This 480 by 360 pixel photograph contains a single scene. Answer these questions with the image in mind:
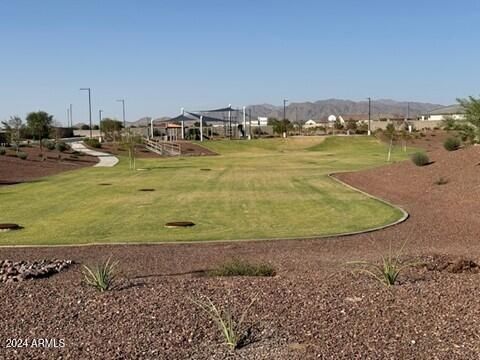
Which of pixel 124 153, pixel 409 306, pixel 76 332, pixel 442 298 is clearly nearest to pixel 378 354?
pixel 409 306

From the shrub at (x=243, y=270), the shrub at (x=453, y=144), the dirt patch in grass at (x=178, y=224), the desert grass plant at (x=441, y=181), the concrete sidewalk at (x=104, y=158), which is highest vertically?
the shrub at (x=453, y=144)

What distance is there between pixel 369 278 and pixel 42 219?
52.3ft

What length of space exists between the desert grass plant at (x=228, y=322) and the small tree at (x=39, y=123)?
68.5 m

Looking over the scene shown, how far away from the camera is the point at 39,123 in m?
73.9

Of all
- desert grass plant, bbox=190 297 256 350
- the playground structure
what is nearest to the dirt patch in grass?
desert grass plant, bbox=190 297 256 350

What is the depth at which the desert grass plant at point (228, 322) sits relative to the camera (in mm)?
6613

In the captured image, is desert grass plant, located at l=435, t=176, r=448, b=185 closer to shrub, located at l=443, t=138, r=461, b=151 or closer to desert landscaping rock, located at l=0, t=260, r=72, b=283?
shrub, located at l=443, t=138, r=461, b=151

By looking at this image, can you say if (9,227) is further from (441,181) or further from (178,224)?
(441,181)

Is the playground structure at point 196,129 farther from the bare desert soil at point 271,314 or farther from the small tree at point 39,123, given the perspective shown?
the bare desert soil at point 271,314

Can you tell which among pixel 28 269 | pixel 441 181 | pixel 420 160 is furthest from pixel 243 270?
pixel 420 160

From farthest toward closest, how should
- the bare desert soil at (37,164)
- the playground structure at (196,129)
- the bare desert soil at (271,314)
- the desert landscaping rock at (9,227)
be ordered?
1. the playground structure at (196,129)
2. the bare desert soil at (37,164)
3. the desert landscaping rock at (9,227)
4. the bare desert soil at (271,314)

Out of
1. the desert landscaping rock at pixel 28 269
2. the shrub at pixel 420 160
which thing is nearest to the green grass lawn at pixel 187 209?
the desert landscaping rock at pixel 28 269

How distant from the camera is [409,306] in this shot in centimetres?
773

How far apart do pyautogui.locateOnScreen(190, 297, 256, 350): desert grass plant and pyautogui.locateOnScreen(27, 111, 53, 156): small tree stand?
6846 centimetres
